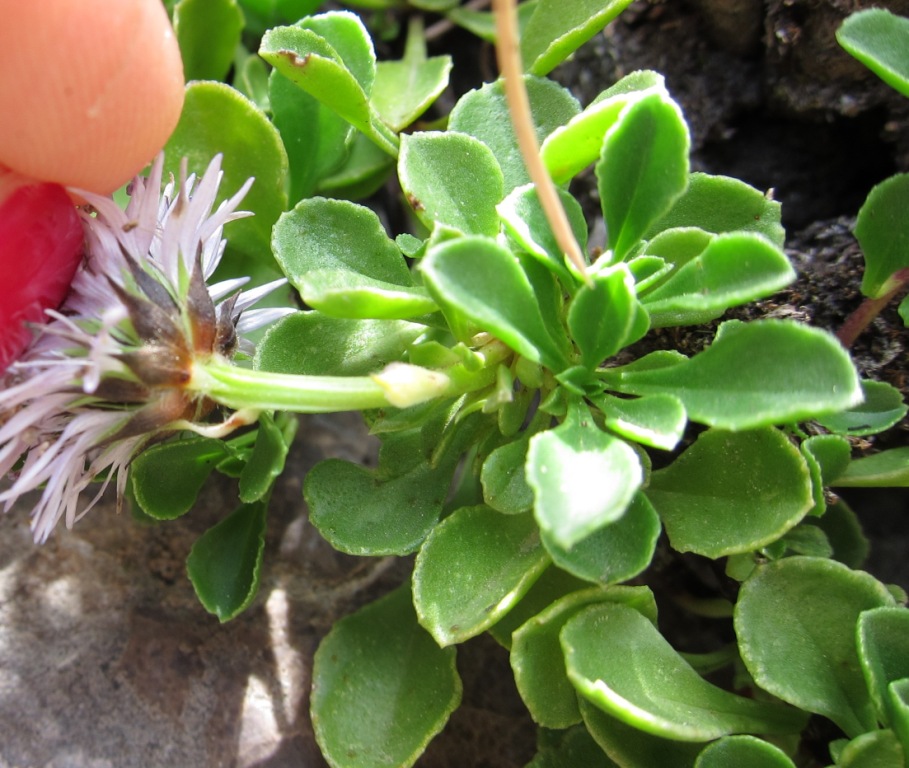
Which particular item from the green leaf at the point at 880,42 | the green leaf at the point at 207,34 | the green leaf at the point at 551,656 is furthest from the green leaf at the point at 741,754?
the green leaf at the point at 207,34

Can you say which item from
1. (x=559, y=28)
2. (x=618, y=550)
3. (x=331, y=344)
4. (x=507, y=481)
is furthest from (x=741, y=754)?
(x=559, y=28)

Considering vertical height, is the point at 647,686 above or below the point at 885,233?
below

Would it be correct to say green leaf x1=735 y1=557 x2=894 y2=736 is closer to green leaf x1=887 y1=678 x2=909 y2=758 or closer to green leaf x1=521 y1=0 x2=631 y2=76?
green leaf x1=887 y1=678 x2=909 y2=758

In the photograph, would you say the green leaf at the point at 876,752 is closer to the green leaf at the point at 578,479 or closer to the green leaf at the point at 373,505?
the green leaf at the point at 578,479

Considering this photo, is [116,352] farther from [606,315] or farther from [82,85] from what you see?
[606,315]

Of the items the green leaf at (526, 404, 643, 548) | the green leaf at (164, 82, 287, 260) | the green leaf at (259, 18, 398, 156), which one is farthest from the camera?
the green leaf at (164, 82, 287, 260)

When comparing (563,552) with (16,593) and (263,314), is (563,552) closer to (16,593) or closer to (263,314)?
(263,314)

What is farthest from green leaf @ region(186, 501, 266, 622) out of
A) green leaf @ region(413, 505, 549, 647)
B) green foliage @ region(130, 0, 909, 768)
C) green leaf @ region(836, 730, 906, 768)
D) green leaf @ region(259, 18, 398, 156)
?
green leaf @ region(836, 730, 906, 768)
